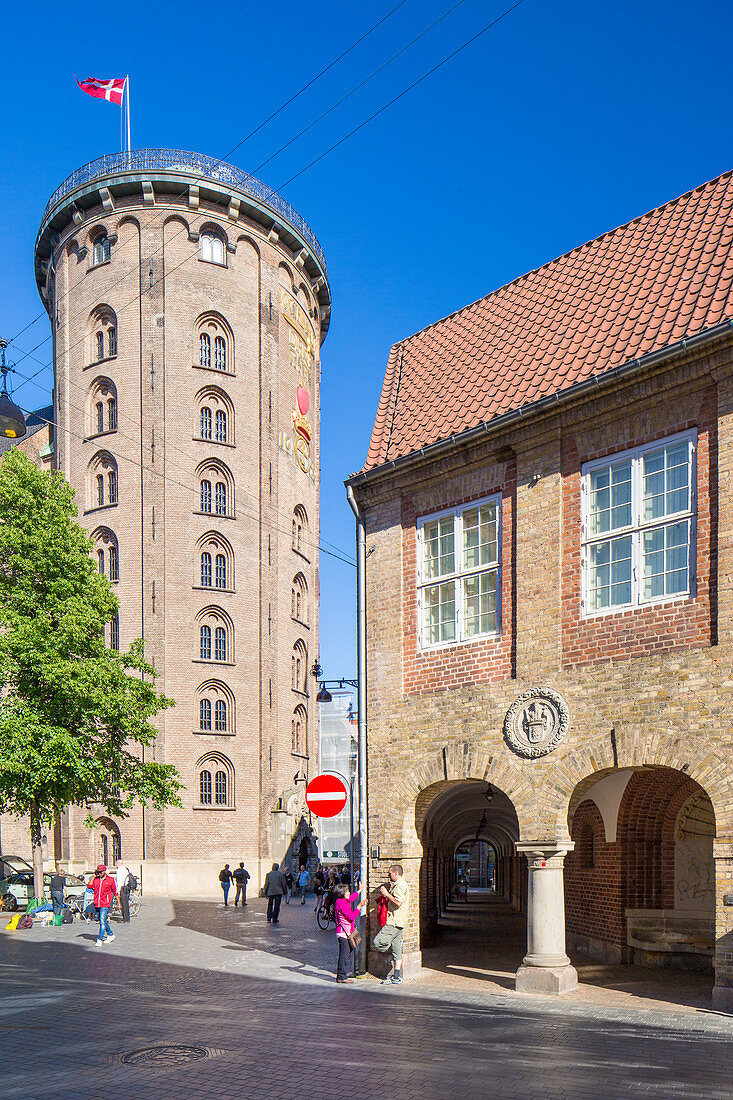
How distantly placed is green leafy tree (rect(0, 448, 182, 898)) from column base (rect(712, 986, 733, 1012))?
17.9 m

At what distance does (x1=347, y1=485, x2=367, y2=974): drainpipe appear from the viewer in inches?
593

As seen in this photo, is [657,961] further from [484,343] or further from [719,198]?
[719,198]

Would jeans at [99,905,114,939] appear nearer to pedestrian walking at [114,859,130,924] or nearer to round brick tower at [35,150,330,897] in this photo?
pedestrian walking at [114,859,130,924]

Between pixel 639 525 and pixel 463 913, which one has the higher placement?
pixel 639 525

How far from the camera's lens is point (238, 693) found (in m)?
43.1

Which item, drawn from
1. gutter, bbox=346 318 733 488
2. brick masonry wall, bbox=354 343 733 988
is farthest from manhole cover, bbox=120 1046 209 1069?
gutter, bbox=346 318 733 488

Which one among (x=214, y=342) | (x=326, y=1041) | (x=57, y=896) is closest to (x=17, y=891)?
(x=57, y=896)

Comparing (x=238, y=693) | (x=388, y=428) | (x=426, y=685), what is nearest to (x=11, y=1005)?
(x=426, y=685)

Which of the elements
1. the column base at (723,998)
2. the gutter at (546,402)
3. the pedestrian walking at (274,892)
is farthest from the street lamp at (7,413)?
the pedestrian walking at (274,892)

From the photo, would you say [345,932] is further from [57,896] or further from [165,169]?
[165,169]

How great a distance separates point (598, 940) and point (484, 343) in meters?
9.46

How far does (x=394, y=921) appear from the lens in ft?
45.5

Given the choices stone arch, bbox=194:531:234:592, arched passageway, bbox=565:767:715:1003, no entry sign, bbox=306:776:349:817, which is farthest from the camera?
stone arch, bbox=194:531:234:592

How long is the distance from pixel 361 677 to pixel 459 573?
2388 millimetres
